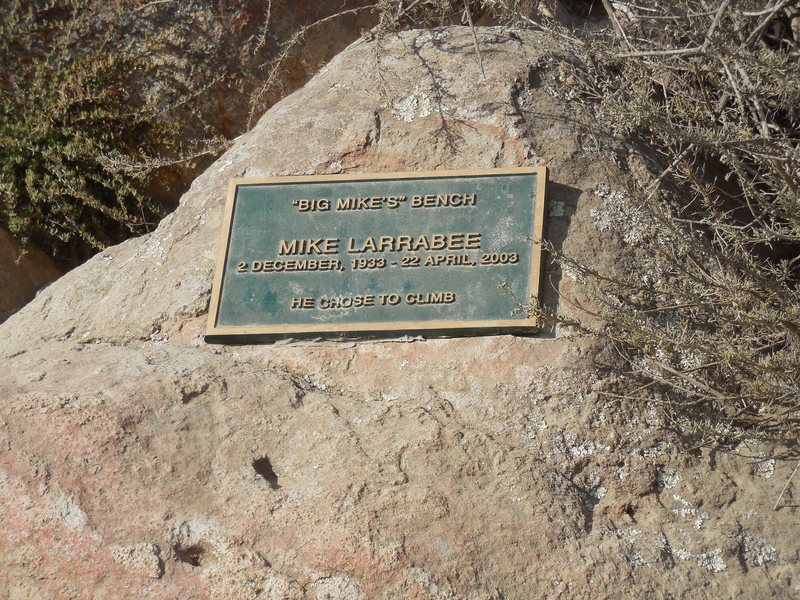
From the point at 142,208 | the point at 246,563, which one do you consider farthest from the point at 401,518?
the point at 142,208

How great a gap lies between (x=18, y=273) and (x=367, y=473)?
→ 8.63ft

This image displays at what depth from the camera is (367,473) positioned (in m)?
3.32

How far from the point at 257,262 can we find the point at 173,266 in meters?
0.36

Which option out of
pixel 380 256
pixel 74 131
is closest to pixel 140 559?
pixel 380 256

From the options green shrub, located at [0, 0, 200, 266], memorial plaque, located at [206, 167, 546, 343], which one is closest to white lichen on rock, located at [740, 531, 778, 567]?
memorial plaque, located at [206, 167, 546, 343]

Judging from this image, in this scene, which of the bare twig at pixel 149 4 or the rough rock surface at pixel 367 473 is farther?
the bare twig at pixel 149 4

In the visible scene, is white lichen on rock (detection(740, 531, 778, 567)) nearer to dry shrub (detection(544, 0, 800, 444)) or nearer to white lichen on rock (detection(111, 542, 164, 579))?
dry shrub (detection(544, 0, 800, 444))

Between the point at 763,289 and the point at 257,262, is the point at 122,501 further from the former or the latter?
the point at 763,289

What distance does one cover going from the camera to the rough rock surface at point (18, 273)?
5.18 m

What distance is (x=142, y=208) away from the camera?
5.47 meters

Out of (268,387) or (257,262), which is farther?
(257,262)

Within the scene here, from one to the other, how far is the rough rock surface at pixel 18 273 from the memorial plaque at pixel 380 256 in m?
1.44

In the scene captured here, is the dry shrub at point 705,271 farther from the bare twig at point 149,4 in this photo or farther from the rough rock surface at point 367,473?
the bare twig at point 149,4

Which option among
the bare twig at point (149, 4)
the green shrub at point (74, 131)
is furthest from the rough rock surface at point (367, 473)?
the bare twig at point (149, 4)
